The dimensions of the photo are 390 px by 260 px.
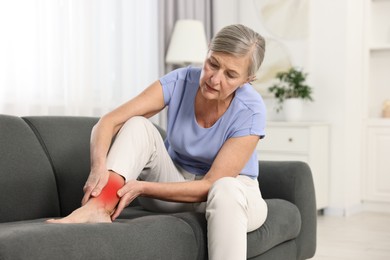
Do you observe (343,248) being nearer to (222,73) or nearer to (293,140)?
(293,140)

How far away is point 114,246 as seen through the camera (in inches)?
67.6

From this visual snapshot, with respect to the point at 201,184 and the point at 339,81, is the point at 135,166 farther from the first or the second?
the point at 339,81

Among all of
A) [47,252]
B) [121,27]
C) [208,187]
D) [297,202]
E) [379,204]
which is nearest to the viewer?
[47,252]

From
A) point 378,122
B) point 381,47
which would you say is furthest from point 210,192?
point 381,47

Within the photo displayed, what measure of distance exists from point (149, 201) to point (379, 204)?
332cm

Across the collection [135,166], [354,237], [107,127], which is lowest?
[354,237]

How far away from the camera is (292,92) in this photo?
5.15 metres

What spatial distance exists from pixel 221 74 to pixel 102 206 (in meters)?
0.58

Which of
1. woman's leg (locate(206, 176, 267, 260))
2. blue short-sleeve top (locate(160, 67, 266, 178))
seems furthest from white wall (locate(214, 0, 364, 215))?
woman's leg (locate(206, 176, 267, 260))

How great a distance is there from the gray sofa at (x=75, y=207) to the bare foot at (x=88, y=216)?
0.06 m

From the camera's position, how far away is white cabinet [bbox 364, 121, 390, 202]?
17.2 feet

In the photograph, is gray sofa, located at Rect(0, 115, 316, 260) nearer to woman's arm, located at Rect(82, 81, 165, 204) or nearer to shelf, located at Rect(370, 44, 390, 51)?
woman's arm, located at Rect(82, 81, 165, 204)

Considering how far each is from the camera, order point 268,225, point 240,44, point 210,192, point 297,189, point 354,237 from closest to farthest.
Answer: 1. point 210,192
2. point 240,44
3. point 268,225
4. point 297,189
5. point 354,237

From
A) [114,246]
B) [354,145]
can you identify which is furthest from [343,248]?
[114,246]
